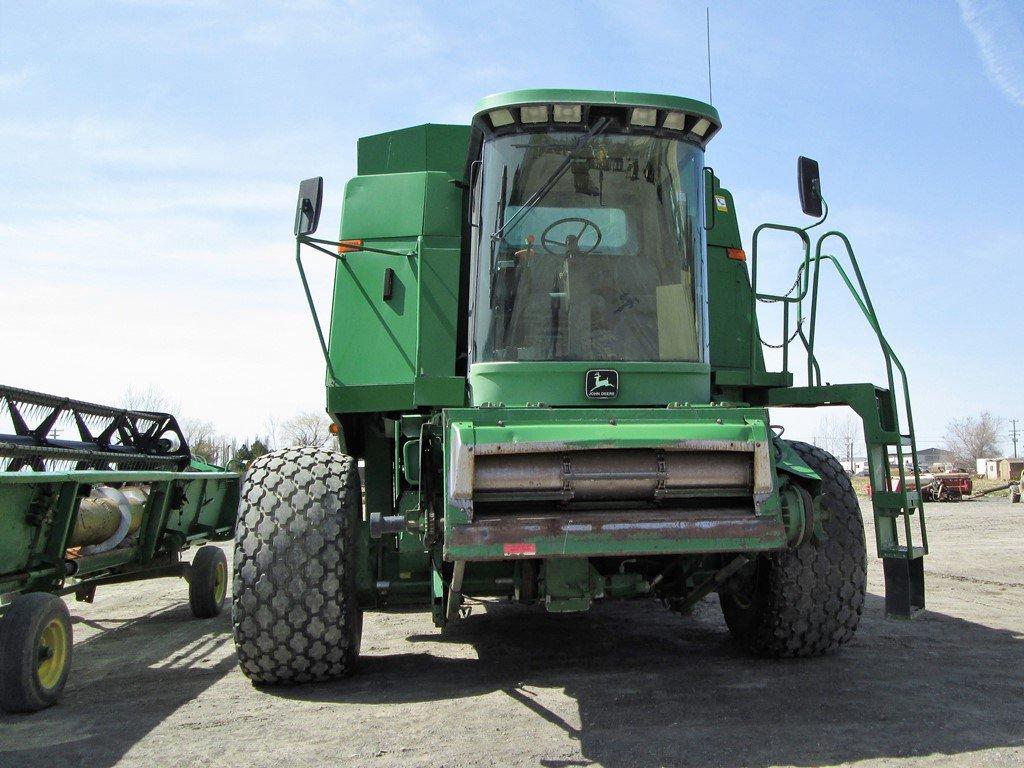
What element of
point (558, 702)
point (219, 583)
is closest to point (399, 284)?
point (558, 702)

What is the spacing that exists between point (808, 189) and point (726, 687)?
2.95 metres

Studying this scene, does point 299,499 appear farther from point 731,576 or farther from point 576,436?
point 731,576

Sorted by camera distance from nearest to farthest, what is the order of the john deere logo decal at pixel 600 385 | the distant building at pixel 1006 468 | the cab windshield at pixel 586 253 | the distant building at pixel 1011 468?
1. the john deere logo decal at pixel 600 385
2. the cab windshield at pixel 586 253
3. the distant building at pixel 1011 468
4. the distant building at pixel 1006 468

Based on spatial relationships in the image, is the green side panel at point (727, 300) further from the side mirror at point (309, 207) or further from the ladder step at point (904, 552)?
the side mirror at point (309, 207)

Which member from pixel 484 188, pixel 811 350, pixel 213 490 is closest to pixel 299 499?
pixel 484 188

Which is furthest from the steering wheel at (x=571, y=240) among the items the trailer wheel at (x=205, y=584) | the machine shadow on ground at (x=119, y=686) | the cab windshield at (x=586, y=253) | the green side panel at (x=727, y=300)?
the trailer wheel at (x=205, y=584)

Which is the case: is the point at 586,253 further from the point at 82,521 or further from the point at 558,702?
the point at 82,521

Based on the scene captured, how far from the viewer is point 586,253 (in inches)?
209

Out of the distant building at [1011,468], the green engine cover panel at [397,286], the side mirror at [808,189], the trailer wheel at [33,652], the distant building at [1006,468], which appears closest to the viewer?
the trailer wheel at [33,652]

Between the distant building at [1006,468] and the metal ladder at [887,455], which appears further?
the distant building at [1006,468]

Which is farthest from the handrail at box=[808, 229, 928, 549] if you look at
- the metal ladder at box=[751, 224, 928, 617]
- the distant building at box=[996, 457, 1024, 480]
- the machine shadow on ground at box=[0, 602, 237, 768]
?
the distant building at box=[996, 457, 1024, 480]

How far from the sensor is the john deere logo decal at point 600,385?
16.7 feet

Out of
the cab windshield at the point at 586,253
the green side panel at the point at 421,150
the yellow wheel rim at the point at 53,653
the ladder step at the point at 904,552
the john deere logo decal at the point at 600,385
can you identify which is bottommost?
the yellow wheel rim at the point at 53,653

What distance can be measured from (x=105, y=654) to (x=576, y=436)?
4.23 metres
